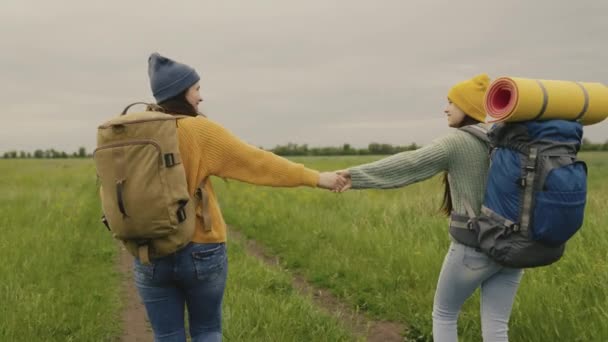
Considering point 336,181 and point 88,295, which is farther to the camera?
point 88,295

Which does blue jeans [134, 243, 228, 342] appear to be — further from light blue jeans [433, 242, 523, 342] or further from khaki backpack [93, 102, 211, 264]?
light blue jeans [433, 242, 523, 342]

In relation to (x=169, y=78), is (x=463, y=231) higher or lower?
lower

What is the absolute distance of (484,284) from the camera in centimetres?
325

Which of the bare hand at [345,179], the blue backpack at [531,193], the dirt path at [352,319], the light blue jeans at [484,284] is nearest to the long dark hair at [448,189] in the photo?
the blue backpack at [531,193]

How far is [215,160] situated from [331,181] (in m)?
0.88

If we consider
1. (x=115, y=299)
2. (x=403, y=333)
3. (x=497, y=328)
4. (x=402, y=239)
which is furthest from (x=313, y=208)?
(x=497, y=328)

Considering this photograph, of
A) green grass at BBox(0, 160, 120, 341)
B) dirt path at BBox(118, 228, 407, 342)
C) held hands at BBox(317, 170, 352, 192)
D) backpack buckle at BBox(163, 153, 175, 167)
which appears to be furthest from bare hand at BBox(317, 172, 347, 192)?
green grass at BBox(0, 160, 120, 341)

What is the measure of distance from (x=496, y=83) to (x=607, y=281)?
9.11ft

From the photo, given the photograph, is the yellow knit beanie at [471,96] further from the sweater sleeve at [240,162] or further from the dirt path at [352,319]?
the dirt path at [352,319]

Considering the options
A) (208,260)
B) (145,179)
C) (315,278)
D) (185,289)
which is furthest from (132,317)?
(145,179)

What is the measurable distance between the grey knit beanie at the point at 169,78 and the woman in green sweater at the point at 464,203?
51.9 inches

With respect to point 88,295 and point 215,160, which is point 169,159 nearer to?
point 215,160

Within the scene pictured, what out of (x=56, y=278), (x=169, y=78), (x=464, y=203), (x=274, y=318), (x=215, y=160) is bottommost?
(x=56, y=278)

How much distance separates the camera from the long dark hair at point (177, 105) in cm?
293
